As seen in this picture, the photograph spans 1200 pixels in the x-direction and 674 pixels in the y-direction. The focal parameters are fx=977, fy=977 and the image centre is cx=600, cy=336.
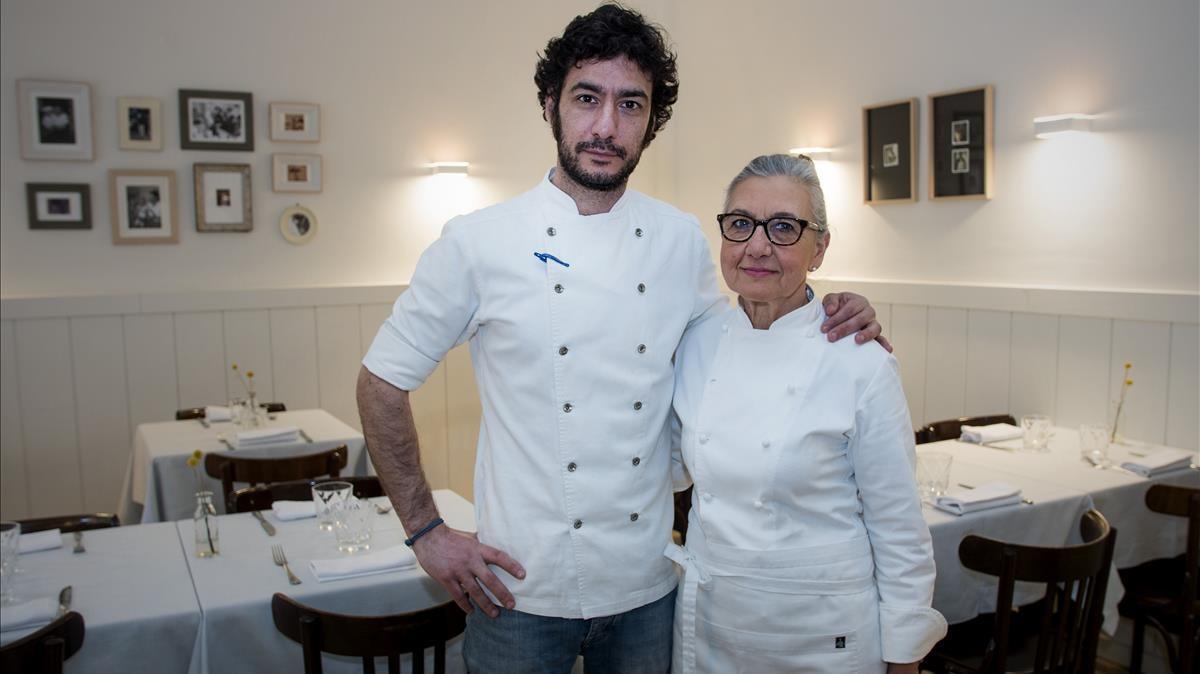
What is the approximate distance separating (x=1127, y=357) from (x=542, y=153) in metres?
3.67

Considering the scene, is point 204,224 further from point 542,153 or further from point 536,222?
point 536,222

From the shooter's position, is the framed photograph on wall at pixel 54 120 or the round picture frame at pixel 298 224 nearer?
the framed photograph on wall at pixel 54 120

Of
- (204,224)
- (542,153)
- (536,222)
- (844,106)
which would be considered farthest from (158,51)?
(536,222)

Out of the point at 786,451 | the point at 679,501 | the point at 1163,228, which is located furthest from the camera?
the point at 1163,228

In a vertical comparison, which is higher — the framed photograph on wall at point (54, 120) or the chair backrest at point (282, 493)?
the framed photograph on wall at point (54, 120)

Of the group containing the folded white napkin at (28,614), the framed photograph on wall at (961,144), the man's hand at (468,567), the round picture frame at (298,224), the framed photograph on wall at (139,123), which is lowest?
the folded white napkin at (28,614)

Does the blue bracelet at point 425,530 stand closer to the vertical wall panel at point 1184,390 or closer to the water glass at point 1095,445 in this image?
the water glass at point 1095,445

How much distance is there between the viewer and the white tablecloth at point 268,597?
88.7 inches

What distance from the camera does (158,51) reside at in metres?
5.18

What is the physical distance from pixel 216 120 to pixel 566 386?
4331mm

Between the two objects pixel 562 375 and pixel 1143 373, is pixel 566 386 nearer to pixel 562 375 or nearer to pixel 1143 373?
pixel 562 375

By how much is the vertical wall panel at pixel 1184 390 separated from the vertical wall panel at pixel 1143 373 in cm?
3

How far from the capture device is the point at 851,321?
171 centimetres

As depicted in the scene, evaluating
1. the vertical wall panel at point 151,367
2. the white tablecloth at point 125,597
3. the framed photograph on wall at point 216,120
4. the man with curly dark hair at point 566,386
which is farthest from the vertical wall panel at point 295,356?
the man with curly dark hair at point 566,386
